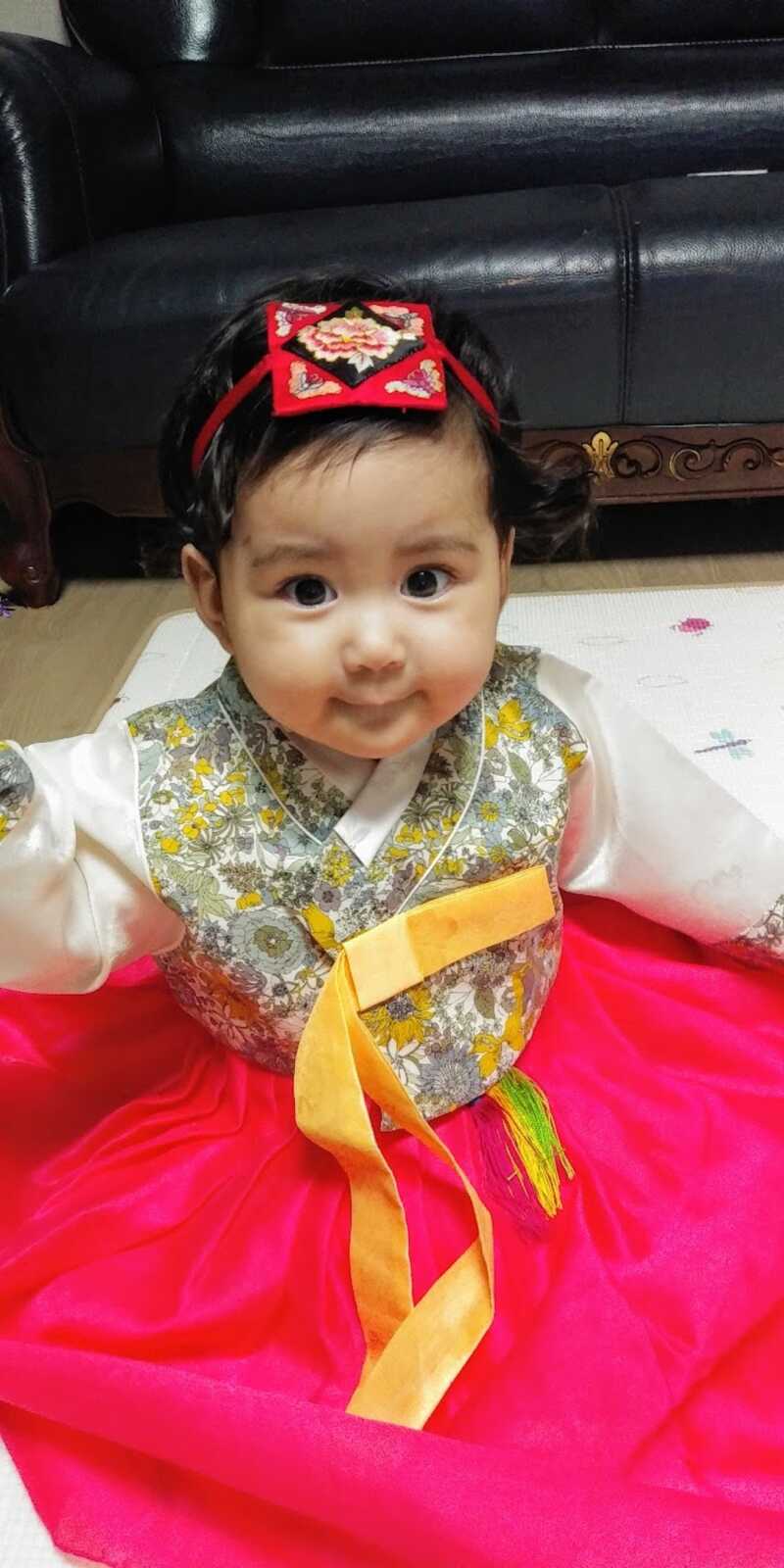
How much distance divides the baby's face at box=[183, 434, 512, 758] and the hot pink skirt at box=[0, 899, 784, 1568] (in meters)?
0.30

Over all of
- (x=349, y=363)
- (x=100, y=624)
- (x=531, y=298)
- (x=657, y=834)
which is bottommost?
(x=100, y=624)

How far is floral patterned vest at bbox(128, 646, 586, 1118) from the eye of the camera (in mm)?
740

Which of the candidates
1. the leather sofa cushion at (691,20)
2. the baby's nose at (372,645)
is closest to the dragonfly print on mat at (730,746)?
the baby's nose at (372,645)

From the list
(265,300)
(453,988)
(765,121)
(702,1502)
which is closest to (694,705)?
(453,988)

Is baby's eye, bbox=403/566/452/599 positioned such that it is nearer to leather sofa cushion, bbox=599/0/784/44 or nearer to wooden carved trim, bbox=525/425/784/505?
wooden carved trim, bbox=525/425/784/505

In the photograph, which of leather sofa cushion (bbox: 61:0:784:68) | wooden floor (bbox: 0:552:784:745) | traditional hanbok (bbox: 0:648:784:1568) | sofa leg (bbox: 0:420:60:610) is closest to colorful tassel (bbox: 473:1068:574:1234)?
traditional hanbok (bbox: 0:648:784:1568)

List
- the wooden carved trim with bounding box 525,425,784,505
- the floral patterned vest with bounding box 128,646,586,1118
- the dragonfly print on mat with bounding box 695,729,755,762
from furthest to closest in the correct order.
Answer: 1. the wooden carved trim with bounding box 525,425,784,505
2. the dragonfly print on mat with bounding box 695,729,755,762
3. the floral patterned vest with bounding box 128,646,586,1118

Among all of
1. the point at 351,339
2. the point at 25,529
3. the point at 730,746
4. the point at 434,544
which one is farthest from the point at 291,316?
the point at 25,529

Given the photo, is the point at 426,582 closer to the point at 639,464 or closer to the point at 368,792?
the point at 368,792

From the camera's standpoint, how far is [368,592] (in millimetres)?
644

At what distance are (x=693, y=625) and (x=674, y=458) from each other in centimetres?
27

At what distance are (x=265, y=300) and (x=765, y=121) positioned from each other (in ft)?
5.39

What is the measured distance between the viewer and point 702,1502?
1.99 feet

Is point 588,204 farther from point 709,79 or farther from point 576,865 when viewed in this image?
point 576,865
